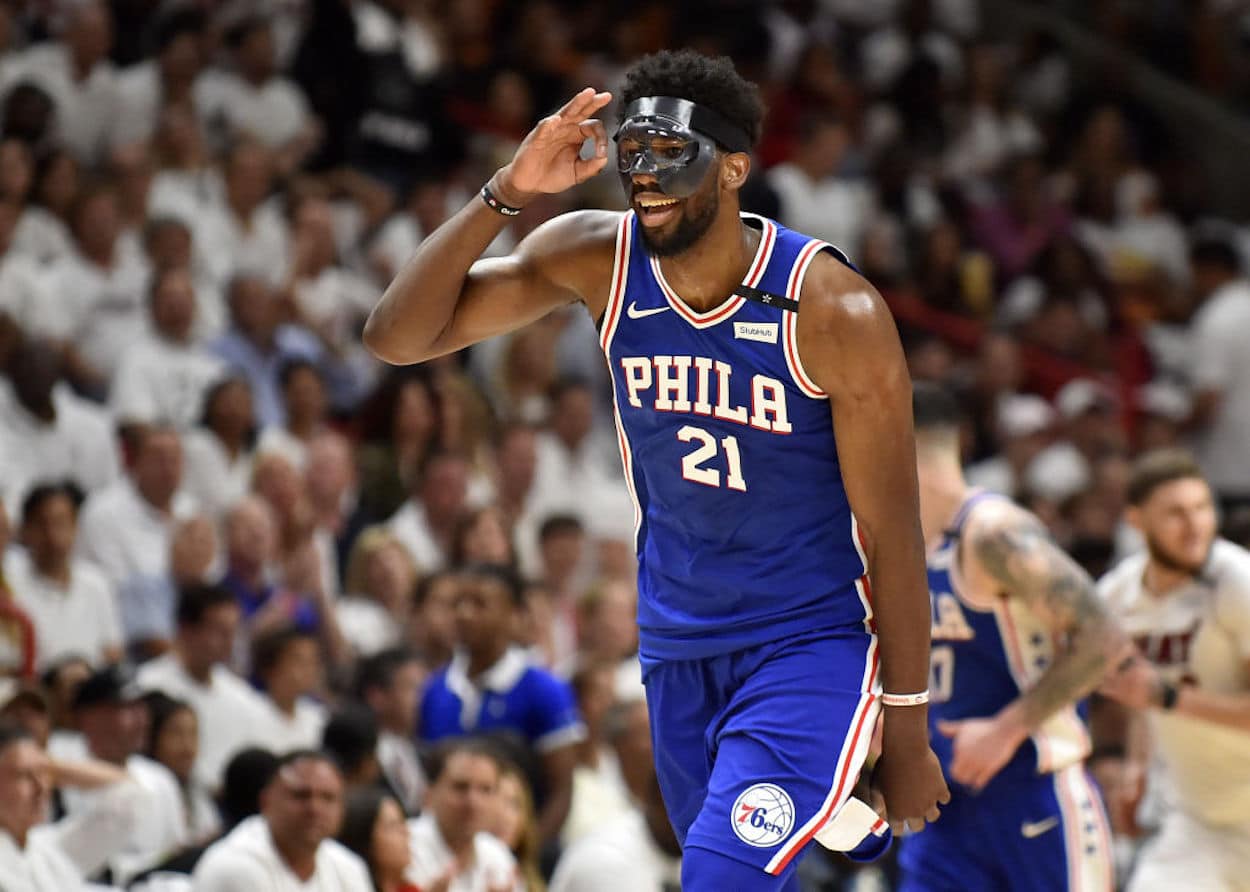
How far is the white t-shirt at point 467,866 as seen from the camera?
7.32m

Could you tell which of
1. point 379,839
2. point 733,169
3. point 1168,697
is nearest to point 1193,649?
point 1168,697

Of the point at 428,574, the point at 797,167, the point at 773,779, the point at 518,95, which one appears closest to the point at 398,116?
the point at 518,95

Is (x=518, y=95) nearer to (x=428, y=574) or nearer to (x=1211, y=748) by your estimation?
(x=428, y=574)

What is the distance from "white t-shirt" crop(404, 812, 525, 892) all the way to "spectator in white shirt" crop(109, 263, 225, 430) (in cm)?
324

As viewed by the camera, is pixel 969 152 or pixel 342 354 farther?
pixel 969 152

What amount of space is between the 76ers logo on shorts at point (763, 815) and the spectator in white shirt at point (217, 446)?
5720mm

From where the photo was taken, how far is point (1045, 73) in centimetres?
1639

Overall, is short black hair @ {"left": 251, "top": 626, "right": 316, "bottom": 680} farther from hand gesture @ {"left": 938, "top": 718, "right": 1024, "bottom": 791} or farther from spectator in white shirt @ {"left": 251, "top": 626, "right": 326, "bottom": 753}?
hand gesture @ {"left": 938, "top": 718, "right": 1024, "bottom": 791}

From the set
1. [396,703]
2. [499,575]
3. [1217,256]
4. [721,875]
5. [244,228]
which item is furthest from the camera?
[1217,256]

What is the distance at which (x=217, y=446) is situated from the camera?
969 cm

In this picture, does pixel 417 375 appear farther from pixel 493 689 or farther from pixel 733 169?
pixel 733 169

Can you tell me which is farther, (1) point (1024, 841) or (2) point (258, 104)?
(2) point (258, 104)

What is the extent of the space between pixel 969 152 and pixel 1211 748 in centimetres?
887

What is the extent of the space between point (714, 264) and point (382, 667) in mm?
4589
